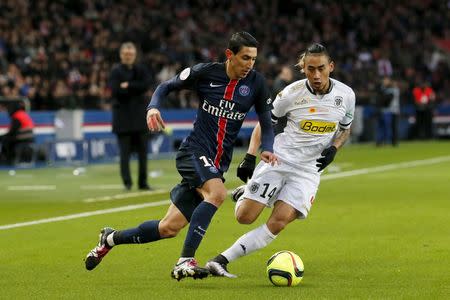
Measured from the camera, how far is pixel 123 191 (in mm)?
19828

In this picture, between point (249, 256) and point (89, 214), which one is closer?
point (249, 256)

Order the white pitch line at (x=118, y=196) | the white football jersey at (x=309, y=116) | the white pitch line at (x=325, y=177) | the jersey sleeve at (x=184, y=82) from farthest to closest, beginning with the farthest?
1. the white pitch line at (x=118, y=196)
2. the white pitch line at (x=325, y=177)
3. the white football jersey at (x=309, y=116)
4. the jersey sleeve at (x=184, y=82)

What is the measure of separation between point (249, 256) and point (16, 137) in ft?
50.0

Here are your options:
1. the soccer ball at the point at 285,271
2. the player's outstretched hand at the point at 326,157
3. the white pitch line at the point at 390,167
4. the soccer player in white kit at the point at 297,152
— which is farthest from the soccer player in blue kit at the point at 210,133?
the white pitch line at the point at 390,167

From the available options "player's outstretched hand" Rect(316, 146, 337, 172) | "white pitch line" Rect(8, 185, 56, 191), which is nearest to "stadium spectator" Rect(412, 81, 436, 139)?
"white pitch line" Rect(8, 185, 56, 191)

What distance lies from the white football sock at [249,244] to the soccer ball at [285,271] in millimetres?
404

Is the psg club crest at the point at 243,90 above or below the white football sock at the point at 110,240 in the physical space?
above

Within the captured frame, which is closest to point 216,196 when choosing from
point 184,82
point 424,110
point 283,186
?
point 283,186

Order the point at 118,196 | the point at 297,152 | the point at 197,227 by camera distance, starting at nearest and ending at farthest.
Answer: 1. the point at 197,227
2. the point at 297,152
3. the point at 118,196

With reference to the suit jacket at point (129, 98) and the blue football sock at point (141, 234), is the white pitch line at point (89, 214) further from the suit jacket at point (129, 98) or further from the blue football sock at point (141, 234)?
the blue football sock at point (141, 234)

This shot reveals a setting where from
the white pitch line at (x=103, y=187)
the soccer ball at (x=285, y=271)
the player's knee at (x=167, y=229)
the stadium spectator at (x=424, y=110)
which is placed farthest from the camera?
the stadium spectator at (x=424, y=110)

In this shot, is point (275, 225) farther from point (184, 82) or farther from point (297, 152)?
point (184, 82)

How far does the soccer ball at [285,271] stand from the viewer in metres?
9.73

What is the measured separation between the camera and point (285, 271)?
973 centimetres
